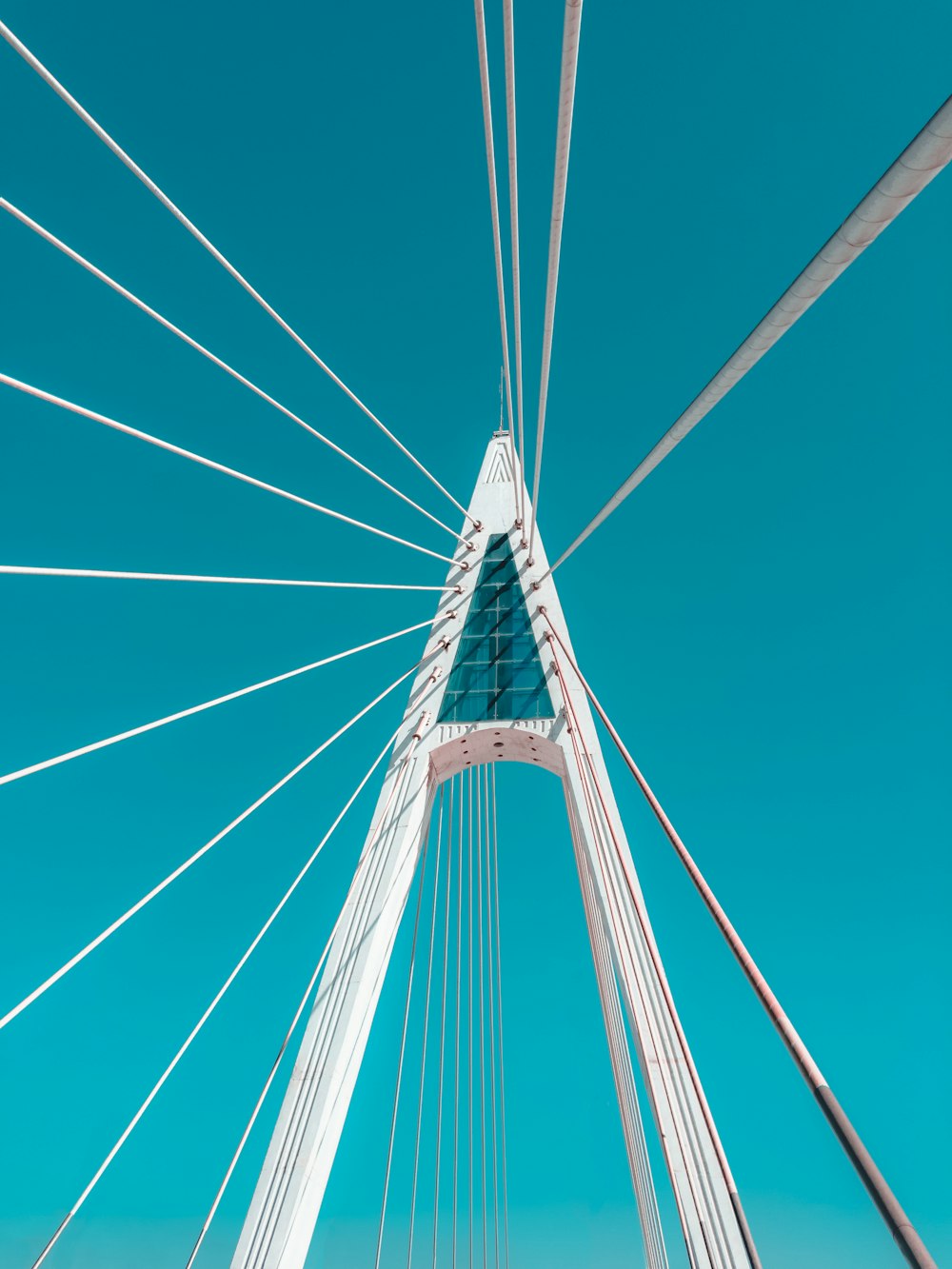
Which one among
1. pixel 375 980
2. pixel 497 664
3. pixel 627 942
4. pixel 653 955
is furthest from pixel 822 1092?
pixel 497 664

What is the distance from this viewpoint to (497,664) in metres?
9.60

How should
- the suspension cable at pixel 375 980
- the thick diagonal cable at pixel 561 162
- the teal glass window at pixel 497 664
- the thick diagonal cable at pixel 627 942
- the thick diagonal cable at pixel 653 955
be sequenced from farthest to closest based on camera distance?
the teal glass window at pixel 497 664 < the suspension cable at pixel 375 980 < the thick diagonal cable at pixel 627 942 < the thick diagonal cable at pixel 653 955 < the thick diagonal cable at pixel 561 162

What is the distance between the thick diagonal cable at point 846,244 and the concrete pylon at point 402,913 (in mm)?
3186

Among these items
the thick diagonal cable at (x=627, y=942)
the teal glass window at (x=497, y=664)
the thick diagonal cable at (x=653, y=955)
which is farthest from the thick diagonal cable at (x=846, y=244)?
the teal glass window at (x=497, y=664)

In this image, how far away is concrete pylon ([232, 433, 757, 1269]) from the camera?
18.4 ft

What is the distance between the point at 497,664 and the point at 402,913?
3.05m

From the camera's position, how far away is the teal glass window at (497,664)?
925cm

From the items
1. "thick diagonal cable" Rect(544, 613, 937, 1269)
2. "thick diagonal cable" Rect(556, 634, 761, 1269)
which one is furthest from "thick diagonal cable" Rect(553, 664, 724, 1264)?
"thick diagonal cable" Rect(544, 613, 937, 1269)

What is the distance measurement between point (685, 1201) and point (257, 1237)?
2995 mm

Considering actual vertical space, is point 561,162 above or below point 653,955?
above

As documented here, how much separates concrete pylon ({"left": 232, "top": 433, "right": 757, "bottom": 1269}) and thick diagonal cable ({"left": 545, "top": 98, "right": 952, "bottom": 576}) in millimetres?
3186

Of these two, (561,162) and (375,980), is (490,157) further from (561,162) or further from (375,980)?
(375,980)

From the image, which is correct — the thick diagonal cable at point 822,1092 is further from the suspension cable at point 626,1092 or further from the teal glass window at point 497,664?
the teal glass window at point 497,664

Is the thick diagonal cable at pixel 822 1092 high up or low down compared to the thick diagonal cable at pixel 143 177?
down
